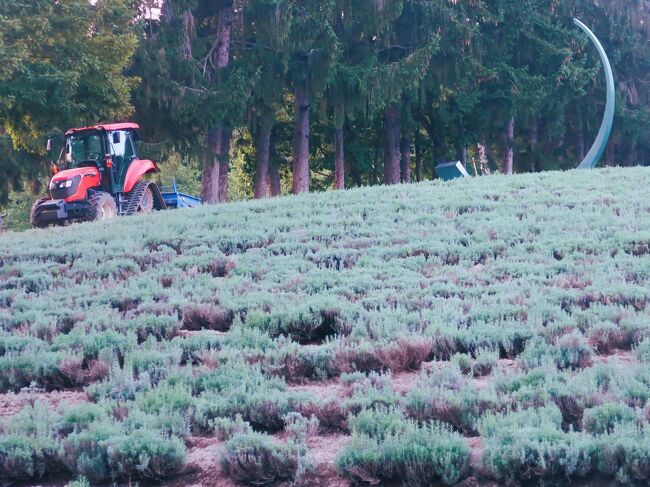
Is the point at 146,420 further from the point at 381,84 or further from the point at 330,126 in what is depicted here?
the point at 330,126

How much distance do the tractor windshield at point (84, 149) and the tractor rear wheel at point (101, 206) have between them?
47.6 inches

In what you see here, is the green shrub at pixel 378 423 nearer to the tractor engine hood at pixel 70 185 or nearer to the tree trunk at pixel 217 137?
the tractor engine hood at pixel 70 185

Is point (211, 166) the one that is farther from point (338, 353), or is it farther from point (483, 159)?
point (338, 353)

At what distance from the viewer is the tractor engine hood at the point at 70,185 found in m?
19.2

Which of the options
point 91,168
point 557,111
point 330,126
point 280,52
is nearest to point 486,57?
point 557,111

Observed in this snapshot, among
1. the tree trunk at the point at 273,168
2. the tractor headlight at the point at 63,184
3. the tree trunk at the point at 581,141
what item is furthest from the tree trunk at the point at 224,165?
the tree trunk at the point at 581,141

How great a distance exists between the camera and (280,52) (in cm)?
2802

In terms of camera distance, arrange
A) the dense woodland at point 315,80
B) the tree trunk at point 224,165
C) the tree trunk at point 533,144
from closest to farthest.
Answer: the dense woodland at point 315,80, the tree trunk at point 224,165, the tree trunk at point 533,144

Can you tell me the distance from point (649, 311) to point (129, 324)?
199 inches

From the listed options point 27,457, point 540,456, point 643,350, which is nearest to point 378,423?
point 540,456

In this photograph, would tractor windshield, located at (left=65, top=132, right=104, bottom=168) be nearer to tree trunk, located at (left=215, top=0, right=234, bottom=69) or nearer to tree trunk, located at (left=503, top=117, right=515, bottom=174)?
tree trunk, located at (left=215, top=0, right=234, bottom=69)

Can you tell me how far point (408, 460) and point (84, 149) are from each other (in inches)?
672

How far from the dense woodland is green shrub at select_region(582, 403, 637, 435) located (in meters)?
18.3

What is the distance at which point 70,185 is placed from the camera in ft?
63.2
